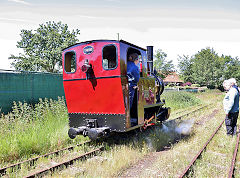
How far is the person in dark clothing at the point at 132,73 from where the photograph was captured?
5.96m

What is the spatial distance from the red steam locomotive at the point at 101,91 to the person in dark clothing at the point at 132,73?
174 mm

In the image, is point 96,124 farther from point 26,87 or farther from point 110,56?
point 26,87

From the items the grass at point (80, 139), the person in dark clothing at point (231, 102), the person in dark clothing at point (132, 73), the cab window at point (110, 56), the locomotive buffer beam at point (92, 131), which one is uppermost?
the cab window at point (110, 56)

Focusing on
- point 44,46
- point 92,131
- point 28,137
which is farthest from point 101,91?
point 44,46

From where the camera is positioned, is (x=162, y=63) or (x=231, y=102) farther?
(x=162, y=63)

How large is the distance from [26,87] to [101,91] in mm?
5012

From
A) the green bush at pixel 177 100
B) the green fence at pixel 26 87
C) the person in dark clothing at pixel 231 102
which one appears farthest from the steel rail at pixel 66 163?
the green bush at pixel 177 100

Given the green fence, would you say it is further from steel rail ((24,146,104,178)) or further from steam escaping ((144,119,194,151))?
steam escaping ((144,119,194,151))

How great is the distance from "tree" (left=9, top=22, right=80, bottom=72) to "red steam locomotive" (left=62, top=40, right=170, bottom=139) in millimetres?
21758

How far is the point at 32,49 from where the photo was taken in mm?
29203

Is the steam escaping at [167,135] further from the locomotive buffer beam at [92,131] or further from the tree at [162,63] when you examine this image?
the tree at [162,63]

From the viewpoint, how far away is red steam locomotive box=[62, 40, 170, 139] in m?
5.55

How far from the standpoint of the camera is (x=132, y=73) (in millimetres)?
5965

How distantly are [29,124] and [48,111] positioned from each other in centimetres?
113
